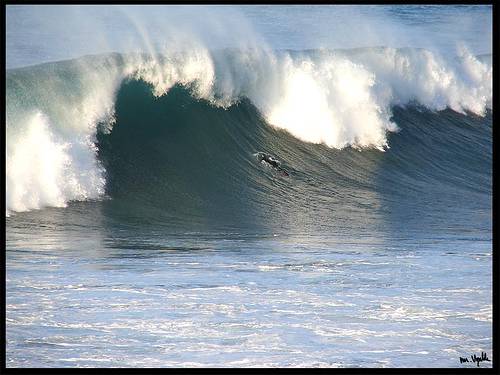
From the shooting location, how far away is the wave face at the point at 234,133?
39.8ft

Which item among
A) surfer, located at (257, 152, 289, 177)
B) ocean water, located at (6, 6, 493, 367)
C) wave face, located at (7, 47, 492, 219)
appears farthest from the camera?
surfer, located at (257, 152, 289, 177)

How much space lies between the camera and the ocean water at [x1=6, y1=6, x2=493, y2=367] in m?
7.07

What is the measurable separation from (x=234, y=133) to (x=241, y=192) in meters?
2.05

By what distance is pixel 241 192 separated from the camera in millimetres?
12734

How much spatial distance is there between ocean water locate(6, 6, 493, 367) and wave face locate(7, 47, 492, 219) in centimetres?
4

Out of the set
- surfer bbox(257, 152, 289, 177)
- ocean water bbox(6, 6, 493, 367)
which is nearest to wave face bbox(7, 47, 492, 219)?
ocean water bbox(6, 6, 493, 367)

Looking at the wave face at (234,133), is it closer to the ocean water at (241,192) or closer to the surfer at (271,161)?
the ocean water at (241,192)

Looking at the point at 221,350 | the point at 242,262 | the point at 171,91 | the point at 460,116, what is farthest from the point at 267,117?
the point at 221,350

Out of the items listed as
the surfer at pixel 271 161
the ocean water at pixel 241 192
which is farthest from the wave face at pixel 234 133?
the surfer at pixel 271 161

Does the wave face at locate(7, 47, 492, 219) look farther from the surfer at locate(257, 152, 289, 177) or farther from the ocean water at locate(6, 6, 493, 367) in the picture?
the surfer at locate(257, 152, 289, 177)

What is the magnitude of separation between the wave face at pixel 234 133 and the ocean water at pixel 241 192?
0.04 metres

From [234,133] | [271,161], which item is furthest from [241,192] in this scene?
[234,133]

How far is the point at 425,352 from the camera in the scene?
6707mm

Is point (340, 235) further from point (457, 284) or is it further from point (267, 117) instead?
point (267, 117)
